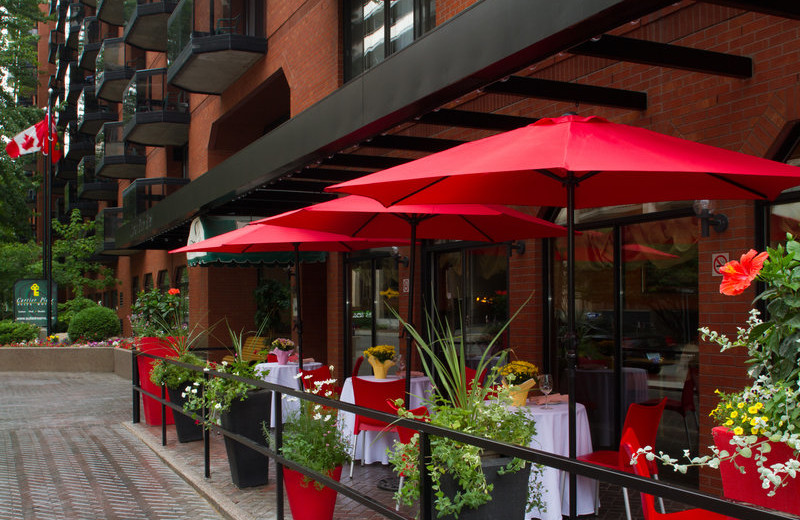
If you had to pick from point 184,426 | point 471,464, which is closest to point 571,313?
point 471,464

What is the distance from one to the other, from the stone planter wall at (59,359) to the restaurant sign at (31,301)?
11.6 ft

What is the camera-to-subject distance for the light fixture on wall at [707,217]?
5.99m

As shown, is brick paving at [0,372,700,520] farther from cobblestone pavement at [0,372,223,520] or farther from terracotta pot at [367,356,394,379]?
terracotta pot at [367,356,394,379]

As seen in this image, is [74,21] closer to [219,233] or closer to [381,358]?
[219,233]

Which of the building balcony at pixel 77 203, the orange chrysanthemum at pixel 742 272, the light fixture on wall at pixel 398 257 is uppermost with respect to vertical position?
the building balcony at pixel 77 203

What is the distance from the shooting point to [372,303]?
12289 mm

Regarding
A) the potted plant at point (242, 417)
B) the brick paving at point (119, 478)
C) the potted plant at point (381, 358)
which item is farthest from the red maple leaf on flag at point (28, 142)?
the potted plant at point (242, 417)

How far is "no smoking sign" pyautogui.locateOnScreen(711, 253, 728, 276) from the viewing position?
599 cm

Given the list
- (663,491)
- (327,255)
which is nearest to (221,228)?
(327,255)

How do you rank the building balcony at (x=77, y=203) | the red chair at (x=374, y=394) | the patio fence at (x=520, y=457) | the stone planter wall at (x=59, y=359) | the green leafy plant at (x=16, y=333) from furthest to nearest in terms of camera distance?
the building balcony at (x=77, y=203)
the green leafy plant at (x=16, y=333)
the stone planter wall at (x=59, y=359)
the red chair at (x=374, y=394)
the patio fence at (x=520, y=457)

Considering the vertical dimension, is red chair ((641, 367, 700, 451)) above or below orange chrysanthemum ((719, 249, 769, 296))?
below

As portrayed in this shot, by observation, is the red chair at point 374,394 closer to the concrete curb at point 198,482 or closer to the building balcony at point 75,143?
the concrete curb at point 198,482

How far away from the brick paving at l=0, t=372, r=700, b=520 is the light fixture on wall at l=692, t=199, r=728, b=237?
2.24 metres

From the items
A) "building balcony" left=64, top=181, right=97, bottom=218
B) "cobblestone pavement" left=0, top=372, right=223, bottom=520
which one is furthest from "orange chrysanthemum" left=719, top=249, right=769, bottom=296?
"building balcony" left=64, top=181, right=97, bottom=218
